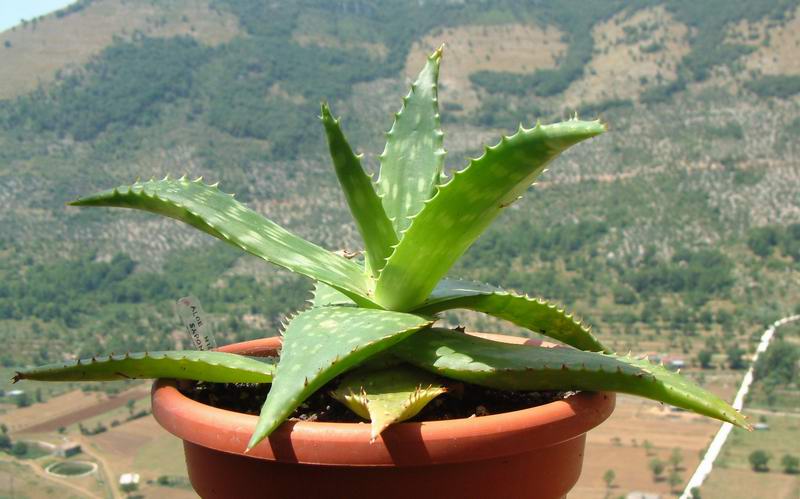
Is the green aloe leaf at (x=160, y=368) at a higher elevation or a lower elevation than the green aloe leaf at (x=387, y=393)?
higher

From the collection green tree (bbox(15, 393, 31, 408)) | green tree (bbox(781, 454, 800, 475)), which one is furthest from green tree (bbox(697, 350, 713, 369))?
green tree (bbox(15, 393, 31, 408))

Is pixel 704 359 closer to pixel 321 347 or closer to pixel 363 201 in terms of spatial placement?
pixel 363 201

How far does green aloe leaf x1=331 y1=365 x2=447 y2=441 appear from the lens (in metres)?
1.12

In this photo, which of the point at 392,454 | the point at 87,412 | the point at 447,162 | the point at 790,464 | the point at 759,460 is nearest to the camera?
the point at 392,454

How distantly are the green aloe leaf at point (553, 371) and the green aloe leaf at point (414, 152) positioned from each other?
0.29 m

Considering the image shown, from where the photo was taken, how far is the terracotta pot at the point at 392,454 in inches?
44.0

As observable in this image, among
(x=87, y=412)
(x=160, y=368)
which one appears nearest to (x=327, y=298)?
(x=160, y=368)

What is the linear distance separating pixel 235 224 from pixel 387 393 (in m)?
0.36

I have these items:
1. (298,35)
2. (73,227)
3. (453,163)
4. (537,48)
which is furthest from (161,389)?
(298,35)

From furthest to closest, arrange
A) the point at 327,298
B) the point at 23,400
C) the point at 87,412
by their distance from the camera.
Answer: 1. the point at 87,412
2. the point at 23,400
3. the point at 327,298

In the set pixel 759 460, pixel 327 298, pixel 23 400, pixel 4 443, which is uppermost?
pixel 23 400

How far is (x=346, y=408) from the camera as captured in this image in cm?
135

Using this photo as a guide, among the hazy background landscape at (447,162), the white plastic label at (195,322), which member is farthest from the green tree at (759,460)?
the white plastic label at (195,322)

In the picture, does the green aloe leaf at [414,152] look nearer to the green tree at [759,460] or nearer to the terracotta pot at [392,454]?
the terracotta pot at [392,454]
